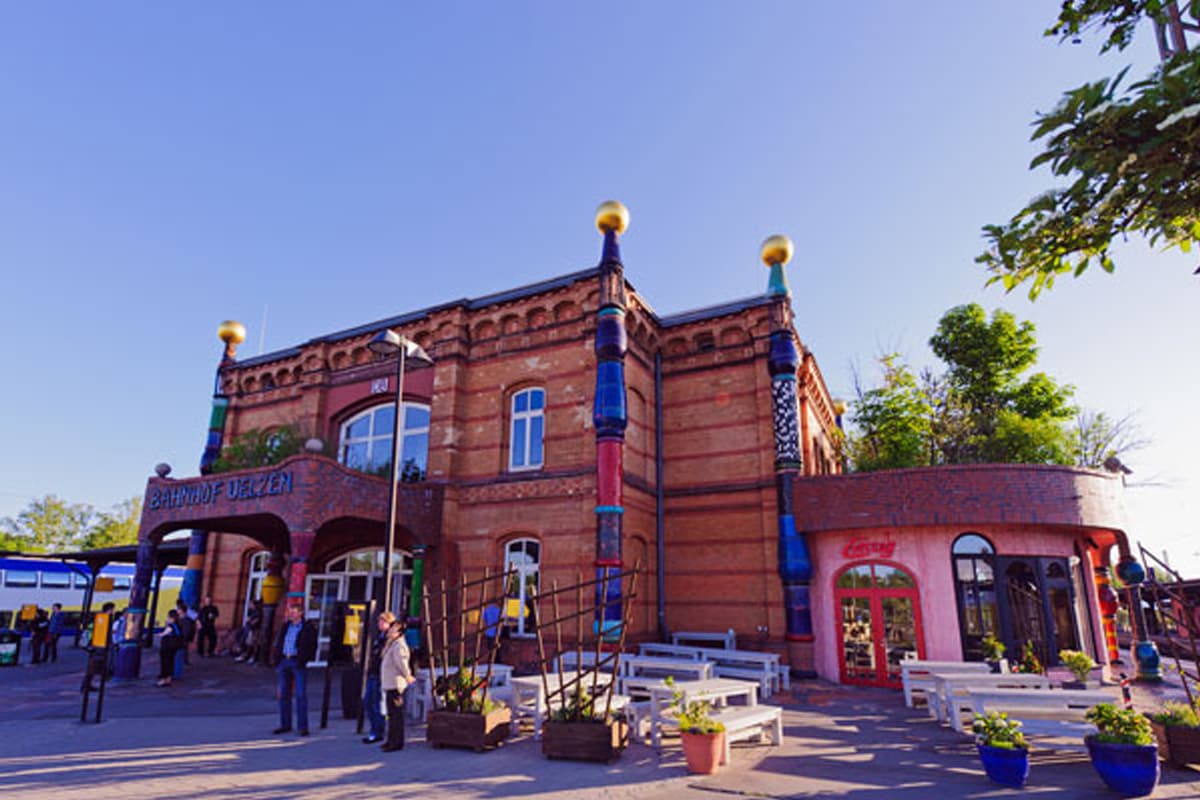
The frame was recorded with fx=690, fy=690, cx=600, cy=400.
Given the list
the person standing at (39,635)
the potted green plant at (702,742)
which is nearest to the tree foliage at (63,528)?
the person standing at (39,635)

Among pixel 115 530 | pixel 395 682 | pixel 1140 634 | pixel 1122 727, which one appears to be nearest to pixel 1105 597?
pixel 1140 634

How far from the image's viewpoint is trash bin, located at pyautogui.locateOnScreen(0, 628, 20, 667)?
17719 mm

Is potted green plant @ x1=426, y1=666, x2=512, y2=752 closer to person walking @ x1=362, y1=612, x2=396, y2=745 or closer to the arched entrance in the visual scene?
person walking @ x1=362, y1=612, x2=396, y2=745

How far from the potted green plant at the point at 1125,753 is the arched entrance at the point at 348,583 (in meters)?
13.9

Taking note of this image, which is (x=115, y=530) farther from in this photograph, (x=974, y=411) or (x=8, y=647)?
(x=974, y=411)

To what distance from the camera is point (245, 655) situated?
16.9m

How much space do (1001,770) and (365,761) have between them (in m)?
6.50

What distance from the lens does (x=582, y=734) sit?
7516mm

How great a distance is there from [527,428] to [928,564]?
30.3ft

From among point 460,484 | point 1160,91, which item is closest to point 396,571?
point 460,484

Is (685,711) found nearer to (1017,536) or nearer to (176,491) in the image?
(1017,536)

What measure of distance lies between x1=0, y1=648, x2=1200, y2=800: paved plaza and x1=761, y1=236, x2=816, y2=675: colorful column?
3955 mm

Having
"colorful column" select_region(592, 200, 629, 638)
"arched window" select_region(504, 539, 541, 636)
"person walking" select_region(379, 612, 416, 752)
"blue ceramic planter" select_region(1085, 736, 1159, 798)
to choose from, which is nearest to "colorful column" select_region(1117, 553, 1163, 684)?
"blue ceramic planter" select_region(1085, 736, 1159, 798)

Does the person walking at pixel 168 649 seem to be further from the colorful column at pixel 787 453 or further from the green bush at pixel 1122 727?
the green bush at pixel 1122 727
